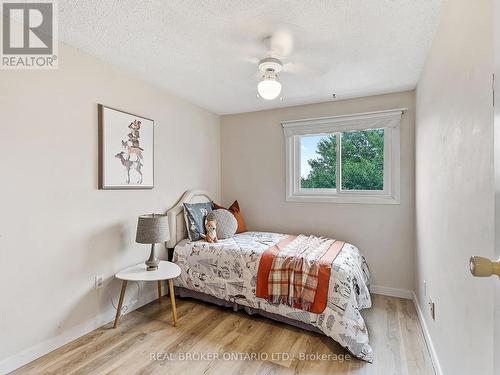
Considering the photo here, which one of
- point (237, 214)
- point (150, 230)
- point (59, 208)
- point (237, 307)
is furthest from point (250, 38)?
point (237, 307)

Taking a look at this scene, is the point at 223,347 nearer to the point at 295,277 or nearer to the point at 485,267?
the point at 295,277

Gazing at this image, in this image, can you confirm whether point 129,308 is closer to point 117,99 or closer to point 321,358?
point 321,358

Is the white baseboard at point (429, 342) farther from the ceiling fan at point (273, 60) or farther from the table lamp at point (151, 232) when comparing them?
the table lamp at point (151, 232)

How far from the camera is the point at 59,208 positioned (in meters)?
2.03

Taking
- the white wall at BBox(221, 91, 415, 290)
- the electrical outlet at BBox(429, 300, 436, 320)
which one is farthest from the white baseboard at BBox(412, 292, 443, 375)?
the white wall at BBox(221, 91, 415, 290)

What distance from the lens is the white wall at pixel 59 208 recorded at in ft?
5.81

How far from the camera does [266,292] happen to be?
2365mm

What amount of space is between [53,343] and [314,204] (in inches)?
112

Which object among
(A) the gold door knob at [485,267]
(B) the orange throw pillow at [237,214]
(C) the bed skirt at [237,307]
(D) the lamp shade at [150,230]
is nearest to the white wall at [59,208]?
(D) the lamp shade at [150,230]

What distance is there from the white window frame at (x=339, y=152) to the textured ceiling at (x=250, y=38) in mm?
372

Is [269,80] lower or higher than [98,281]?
higher

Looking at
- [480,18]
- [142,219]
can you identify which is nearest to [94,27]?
[142,219]
